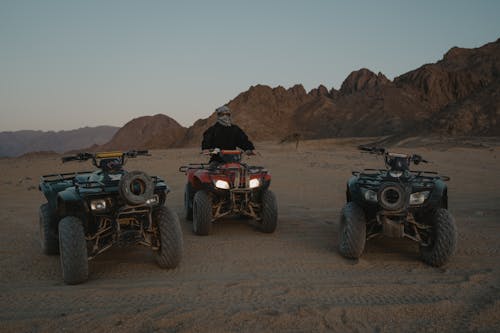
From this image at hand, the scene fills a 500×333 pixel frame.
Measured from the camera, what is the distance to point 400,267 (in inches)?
213

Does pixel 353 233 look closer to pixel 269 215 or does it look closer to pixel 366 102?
pixel 269 215

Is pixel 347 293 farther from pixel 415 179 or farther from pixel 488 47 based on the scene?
pixel 488 47

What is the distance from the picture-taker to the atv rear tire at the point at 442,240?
5254 millimetres

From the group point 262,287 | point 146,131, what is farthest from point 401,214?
point 146,131

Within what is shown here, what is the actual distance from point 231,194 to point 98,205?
2563 mm

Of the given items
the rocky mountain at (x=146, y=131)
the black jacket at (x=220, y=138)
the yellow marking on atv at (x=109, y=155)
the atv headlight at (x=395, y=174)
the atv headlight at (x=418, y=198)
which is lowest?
the atv headlight at (x=418, y=198)

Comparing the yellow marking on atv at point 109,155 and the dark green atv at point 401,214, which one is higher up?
the yellow marking on atv at point 109,155

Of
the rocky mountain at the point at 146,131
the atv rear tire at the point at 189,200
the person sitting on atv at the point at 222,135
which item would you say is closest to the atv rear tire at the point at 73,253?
the atv rear tire at the point at 189,200

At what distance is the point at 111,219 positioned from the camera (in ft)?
16.8

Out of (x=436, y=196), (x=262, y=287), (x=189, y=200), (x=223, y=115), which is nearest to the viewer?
(x=262, y=287)

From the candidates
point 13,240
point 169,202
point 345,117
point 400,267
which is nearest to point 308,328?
point 400,267

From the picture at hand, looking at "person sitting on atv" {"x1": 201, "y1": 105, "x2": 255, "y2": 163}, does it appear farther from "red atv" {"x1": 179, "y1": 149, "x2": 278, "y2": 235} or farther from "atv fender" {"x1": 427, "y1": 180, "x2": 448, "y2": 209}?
"atv fender" {"x1": 427, "y1": 180, "x2": 448, "y2": 209}

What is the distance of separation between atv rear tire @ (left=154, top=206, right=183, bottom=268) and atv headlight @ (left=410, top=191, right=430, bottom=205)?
2908 millimetres

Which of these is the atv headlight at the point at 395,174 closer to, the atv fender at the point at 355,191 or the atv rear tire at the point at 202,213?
the atv fender at the point at 355,191
